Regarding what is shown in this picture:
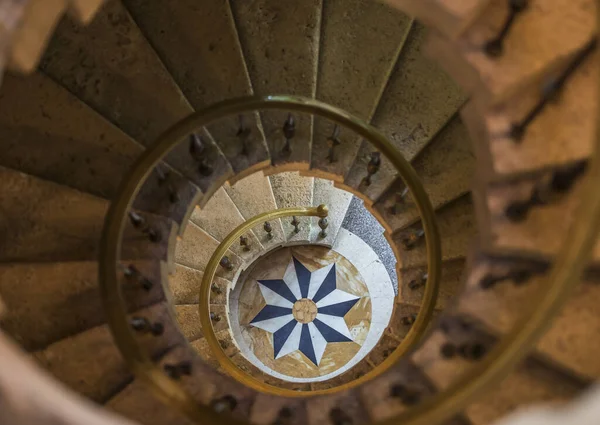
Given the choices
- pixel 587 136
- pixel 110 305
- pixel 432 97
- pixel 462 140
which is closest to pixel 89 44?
pixel 110 305

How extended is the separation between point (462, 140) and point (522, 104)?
51.7 inches

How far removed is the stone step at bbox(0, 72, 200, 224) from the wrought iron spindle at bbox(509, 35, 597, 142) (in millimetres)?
2449

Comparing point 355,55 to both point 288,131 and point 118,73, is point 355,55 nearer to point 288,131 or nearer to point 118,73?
point 288,131

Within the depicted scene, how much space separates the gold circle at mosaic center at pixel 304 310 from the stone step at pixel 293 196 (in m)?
1.02

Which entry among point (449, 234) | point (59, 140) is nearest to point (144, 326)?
point (59, 140)

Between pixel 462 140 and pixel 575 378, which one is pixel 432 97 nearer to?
pixel 462 140

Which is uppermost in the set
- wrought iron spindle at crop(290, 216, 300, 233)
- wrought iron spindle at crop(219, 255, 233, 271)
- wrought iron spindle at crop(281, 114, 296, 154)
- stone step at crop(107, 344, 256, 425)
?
wrought iron spindle at crop(290, 216, 300, 233)

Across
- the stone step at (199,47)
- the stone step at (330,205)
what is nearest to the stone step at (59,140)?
the stone step at (199,47)

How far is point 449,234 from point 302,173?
1.49 m

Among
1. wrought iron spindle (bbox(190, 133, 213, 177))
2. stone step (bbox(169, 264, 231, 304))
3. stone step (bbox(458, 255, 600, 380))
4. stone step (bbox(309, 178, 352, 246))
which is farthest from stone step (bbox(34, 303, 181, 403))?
stone step (bbox(309, 178, 352, 246))

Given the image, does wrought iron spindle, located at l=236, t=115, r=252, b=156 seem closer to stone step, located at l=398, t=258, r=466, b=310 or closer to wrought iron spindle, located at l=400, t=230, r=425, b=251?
wrought iron spindle, located at l=400, t=230, r=425, b=251

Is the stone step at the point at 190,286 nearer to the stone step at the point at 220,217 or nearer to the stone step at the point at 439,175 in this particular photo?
the stone step at the point at 220,217

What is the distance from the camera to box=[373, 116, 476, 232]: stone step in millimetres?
4207

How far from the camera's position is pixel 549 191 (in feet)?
8.41
